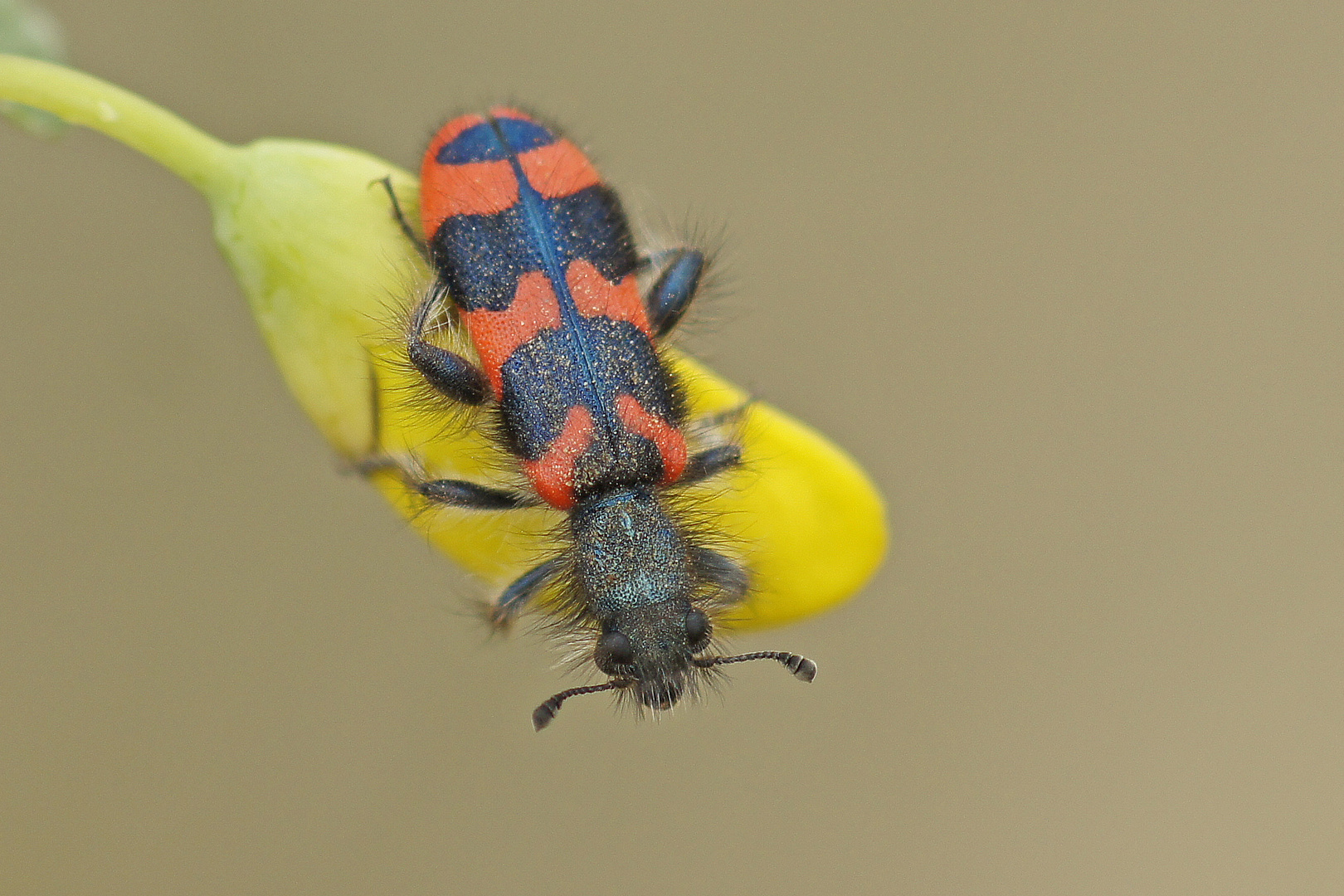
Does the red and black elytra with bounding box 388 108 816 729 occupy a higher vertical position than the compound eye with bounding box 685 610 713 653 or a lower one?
higher

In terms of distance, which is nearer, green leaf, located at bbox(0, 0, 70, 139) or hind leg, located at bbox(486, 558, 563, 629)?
green leaf, located at bbox(0, 0, 70, 139)

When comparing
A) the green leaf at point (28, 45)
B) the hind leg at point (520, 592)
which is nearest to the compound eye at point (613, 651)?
the hind leg at point (520, 592)

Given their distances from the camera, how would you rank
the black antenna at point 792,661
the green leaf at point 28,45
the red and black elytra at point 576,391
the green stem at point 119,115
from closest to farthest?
the green stem at point 119,115 → the green leaf at point 28,45 → the red and black elytra at point 576,391 → the black antenna at point 792,661

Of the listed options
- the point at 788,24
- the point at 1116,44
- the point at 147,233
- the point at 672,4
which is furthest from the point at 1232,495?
the point at 147,233

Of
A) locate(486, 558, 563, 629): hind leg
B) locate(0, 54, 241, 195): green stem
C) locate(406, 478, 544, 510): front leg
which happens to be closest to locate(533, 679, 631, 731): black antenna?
locate(486, 558, 563, 629): hind leg

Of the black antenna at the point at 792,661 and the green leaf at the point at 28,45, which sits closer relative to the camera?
the green leaf at the point at 28,45

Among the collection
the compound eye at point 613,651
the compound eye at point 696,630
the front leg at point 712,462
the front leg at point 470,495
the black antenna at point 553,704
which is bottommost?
the black antenna at point 553,704

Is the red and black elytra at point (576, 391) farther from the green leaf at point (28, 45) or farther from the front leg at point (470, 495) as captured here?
the green leaf at point (28, 45)

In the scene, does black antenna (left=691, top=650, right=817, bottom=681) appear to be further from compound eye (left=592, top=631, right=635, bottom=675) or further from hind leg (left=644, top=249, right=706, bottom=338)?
hind leg (left=644, top=249, right=706, bottom=338)
